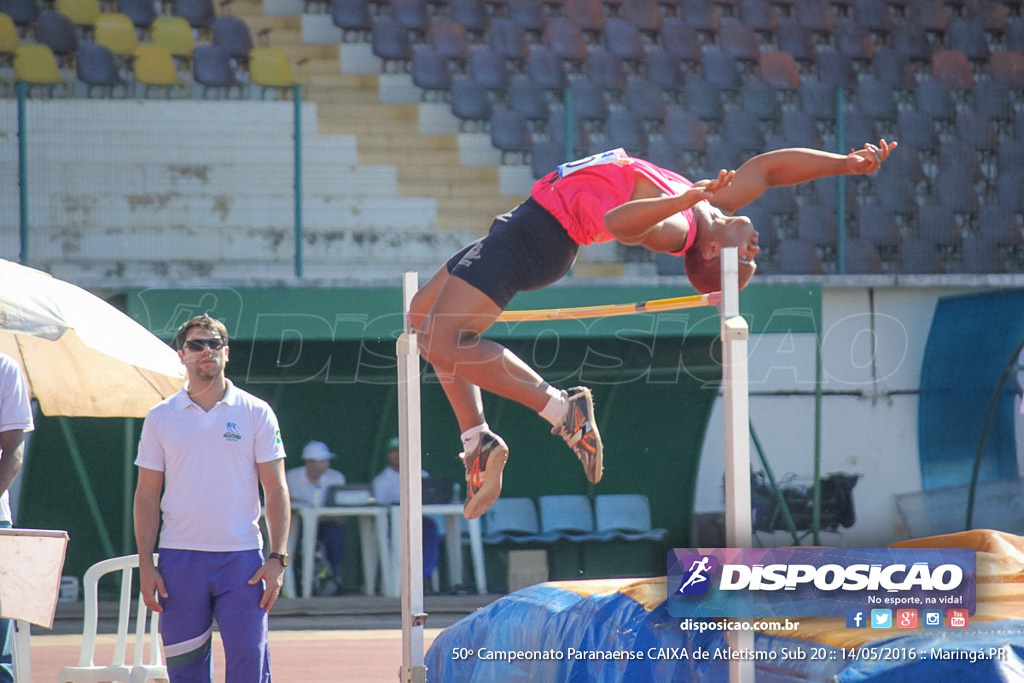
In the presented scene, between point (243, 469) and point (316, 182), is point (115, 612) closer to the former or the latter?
point (316, 182)

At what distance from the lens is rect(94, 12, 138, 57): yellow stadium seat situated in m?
10.1

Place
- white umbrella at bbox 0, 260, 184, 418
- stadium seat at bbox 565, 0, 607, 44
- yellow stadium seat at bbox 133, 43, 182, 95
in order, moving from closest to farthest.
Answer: white umbrella at bbox 0, 260, 184, 418
yellow stadium seat at bbox 133, 43, 182, 95
stadium seat at bbox 565, 0, 607, 44

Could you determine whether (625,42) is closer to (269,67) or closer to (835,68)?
(835,68)

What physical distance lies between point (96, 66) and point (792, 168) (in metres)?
7.69

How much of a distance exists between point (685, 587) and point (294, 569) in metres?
5.14

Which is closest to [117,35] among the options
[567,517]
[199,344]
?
[567,517]

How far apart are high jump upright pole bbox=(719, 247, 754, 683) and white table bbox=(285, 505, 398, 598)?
16.8ft

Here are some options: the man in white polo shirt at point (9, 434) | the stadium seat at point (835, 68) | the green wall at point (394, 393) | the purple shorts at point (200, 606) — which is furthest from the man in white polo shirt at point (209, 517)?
the stadium seat at point (835, 68)

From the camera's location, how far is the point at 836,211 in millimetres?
9766

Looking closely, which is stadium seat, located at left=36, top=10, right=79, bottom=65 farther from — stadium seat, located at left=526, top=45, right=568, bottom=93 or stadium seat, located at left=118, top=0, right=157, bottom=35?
stadium seat, located at left=526, top=45, right=568, bottom=93

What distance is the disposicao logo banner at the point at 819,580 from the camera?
12.2 feet

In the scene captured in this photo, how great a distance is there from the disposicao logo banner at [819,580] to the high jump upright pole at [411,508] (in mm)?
865

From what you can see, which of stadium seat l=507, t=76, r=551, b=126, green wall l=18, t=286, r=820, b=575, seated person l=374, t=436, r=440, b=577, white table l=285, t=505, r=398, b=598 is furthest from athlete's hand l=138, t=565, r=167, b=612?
stadium seat l=507, t=76, r=551, b=126

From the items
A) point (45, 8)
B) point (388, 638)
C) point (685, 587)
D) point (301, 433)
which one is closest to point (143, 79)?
point (45, 8)
